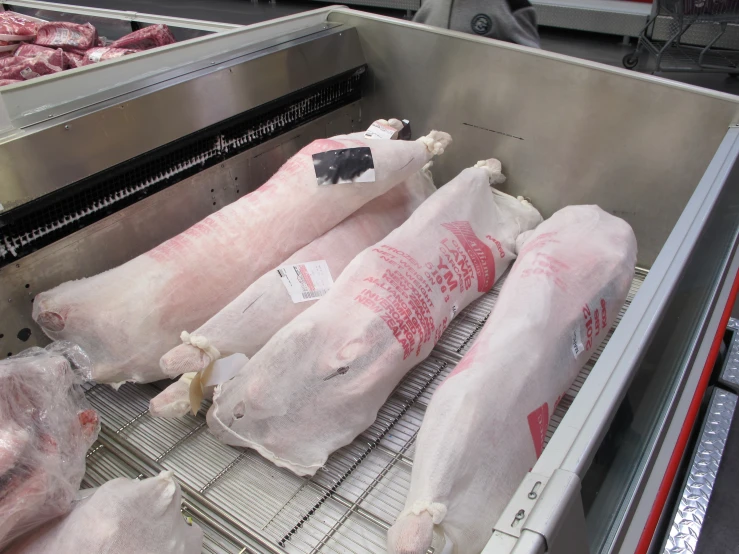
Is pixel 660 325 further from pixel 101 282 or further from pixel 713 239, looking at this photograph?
pixel 101 282

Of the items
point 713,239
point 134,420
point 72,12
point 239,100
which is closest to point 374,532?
point 134,420

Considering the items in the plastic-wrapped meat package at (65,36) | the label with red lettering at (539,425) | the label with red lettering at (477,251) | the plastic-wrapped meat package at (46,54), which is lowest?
the label with red lettering at (539,425)

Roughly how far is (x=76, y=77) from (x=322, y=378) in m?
0.87

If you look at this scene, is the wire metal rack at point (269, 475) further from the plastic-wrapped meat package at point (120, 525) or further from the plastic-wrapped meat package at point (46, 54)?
the plastic-wrapped meat package at point (46, 54)

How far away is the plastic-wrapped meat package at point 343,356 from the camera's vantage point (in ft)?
3.35

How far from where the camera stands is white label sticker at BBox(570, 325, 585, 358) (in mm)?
1062

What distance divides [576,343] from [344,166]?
63 cm

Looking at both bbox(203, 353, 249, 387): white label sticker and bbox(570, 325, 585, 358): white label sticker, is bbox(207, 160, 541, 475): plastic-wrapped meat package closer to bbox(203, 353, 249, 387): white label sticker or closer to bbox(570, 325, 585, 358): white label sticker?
bbox(203, 353, 249, 387): white label sticker

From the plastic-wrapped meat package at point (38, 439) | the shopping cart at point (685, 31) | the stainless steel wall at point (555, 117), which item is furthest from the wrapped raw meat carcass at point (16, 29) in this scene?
the shopping cart at point (685, 31)

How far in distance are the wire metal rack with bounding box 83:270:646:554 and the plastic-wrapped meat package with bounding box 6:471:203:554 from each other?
0.16m

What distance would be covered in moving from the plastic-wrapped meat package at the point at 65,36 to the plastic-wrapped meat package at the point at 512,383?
1997 millimetres

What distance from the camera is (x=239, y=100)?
55.6 inches

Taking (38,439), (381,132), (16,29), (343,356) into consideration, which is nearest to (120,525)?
(38,439)

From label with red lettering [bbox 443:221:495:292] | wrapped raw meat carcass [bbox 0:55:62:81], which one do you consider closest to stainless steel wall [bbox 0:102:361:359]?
label with red lettering [bbox 443:221:495:292]
